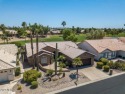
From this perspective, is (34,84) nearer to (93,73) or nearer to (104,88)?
(104,88)

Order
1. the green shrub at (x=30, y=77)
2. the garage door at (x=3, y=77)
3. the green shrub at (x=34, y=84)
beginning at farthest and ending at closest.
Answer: the garage door at (x=3, y=77), the green shrub at (x=30, y=77), the green shrub at (x=34, y=84)

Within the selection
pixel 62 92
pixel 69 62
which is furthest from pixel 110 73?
pixel 62 92

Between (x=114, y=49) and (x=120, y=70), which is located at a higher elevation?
(x=114, y=49)

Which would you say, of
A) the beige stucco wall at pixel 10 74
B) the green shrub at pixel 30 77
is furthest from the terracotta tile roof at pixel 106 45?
the beige stucco wall at pixel 10 74

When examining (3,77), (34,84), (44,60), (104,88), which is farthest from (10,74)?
(104,88)

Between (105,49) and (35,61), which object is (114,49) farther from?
(35,61)

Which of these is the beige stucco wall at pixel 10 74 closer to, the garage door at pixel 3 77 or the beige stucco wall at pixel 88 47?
the garage door at pixel 3 77

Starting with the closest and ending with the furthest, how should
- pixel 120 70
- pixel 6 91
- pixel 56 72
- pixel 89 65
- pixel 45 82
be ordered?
pixel 6 91
pixel 45 82
pixel 56 72
pixel 120 70
pixel 89 65
